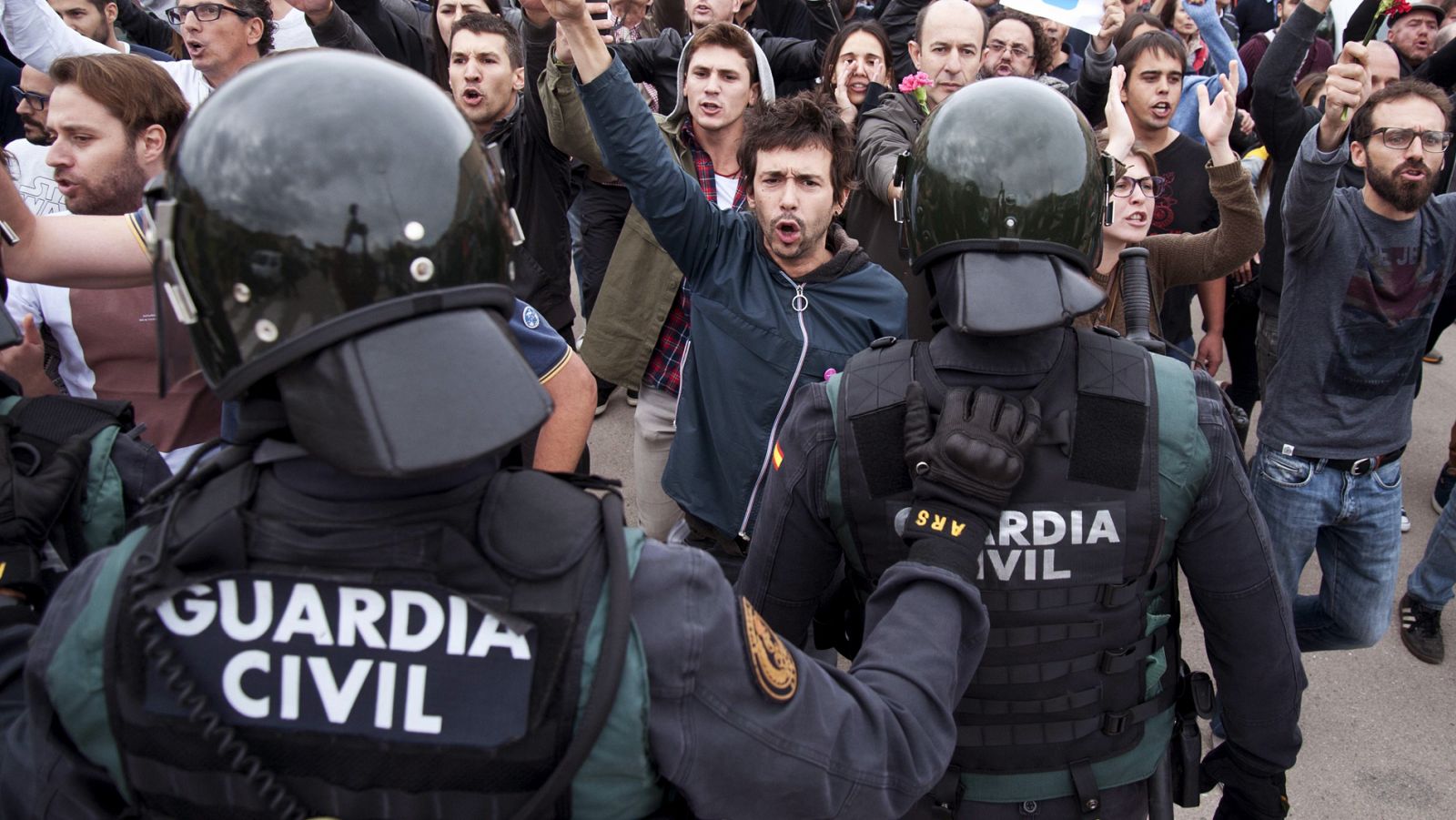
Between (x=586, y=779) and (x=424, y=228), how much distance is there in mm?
653

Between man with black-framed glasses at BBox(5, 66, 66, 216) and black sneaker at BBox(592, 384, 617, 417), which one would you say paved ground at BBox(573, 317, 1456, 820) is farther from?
man with black-framed glasses at BBox(5, 66, 66, 216)

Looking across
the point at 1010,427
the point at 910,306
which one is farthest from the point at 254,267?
the point at 910,306

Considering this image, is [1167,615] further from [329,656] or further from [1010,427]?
[329,656]

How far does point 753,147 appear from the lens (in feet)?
10.4

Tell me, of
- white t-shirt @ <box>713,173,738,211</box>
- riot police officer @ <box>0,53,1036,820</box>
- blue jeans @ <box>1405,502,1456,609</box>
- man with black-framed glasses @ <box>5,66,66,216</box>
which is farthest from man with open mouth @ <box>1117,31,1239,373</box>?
man with black-framed glasses @ <box>5,66,66,216</box>

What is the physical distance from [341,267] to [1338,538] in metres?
3.38

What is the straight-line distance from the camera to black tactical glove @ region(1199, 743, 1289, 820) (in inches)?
80.0

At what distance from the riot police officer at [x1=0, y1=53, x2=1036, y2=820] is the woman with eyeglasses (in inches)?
90.8

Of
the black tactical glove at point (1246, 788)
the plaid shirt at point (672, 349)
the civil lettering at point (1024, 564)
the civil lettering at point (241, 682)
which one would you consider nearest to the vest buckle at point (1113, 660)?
the civil lettering at point (1024, 564)

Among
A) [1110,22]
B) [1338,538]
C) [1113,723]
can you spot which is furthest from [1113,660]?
[1110,22]

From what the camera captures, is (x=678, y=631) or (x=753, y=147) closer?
(x=678, y=631)

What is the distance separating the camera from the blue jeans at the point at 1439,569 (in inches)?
153

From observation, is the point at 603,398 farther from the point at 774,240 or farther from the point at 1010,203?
the point at 1010,203

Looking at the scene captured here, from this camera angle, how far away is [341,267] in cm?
115
